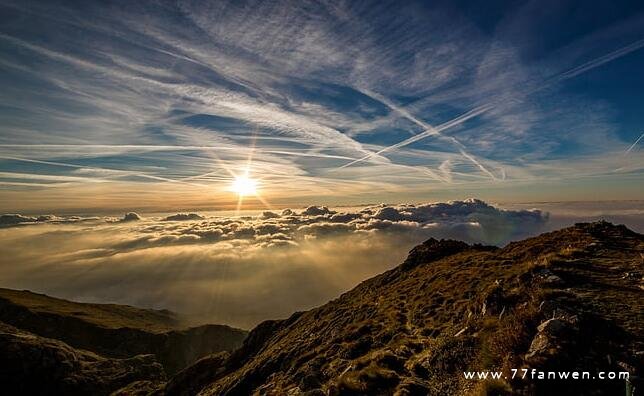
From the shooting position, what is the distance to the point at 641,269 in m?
21.0

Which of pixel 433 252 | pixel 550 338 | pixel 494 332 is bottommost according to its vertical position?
pixel 433 252

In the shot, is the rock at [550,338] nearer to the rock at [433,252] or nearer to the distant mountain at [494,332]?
the distant mountain at [494,332]

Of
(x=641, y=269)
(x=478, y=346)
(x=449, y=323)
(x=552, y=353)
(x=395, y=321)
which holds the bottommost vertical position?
(x=395, y=321)

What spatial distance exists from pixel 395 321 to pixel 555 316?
59.6 feet

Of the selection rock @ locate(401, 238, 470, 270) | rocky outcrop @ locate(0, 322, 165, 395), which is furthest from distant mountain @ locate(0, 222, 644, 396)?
rocky outcrop @ locate(0, 322, 165, 395)

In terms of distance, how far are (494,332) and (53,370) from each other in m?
158

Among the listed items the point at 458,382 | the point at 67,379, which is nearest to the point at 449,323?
the point at 458,382

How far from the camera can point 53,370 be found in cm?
11931

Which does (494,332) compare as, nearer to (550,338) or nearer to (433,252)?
(550,338)

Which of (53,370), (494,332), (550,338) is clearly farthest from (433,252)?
(53,370)

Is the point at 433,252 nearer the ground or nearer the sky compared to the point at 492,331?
nearer the ground

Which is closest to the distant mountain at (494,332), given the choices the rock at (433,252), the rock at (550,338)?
the rock at (550,338)

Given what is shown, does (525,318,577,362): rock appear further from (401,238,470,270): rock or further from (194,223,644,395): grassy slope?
(401,238,470,270): rock

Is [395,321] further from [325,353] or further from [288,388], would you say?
[288,388]
